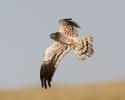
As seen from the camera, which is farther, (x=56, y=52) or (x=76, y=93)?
(x=76, y=93)

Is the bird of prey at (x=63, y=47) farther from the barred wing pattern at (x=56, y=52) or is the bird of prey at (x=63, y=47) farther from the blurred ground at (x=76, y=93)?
the blurred ground at (x=76, y=93)

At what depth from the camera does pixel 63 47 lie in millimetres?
20219

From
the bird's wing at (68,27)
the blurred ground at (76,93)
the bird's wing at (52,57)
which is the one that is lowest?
the bird's wing at (52,57)

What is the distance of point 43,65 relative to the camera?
2022 cm

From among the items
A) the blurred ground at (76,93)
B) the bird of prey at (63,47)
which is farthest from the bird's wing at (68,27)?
the blurred ground at (76,93)

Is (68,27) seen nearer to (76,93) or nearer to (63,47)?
(63,47)

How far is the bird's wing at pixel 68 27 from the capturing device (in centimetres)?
2000

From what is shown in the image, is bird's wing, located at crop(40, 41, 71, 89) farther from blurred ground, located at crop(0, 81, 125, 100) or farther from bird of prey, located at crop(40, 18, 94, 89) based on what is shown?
blurred ground, located at crop(0, 81, 125, 100)

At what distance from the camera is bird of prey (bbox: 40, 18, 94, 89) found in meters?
19.7

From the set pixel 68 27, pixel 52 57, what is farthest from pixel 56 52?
pixel 68 27

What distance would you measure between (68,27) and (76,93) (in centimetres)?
1838
